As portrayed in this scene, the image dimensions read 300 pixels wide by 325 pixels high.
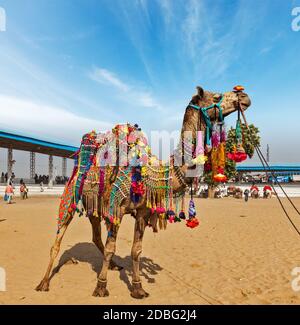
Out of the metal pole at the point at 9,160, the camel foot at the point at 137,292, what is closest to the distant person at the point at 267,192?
the metal pole at the point at 9,160

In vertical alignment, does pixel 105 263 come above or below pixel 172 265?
above

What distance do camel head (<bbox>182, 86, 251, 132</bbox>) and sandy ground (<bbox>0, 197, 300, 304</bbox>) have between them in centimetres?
277

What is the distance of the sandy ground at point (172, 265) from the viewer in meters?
4.75

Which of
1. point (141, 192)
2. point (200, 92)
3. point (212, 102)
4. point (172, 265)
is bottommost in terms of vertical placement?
point (172, 265)

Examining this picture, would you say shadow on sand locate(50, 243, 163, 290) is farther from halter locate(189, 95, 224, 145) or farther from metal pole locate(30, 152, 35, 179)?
metal pole locate(30, 152, 35, 179)

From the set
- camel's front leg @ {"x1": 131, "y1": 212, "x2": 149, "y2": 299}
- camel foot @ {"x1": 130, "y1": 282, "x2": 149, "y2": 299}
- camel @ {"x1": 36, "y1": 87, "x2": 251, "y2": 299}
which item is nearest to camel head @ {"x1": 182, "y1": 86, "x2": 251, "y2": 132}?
camel @ {"x1": 36, "y1": 87, "x2": 251, "y2": 299}

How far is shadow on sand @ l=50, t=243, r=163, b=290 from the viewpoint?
5820 millimetres

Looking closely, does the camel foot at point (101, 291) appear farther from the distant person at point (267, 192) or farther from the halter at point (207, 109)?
the distant person at point (267, 192)

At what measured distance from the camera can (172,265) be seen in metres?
6.59

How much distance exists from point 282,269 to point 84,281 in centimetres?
412

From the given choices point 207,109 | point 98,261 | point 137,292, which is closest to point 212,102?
point 207,109

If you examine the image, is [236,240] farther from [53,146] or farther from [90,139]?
[53,146]

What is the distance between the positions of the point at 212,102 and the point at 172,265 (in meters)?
3.92

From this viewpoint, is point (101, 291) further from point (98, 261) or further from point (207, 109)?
point (207, 109)
